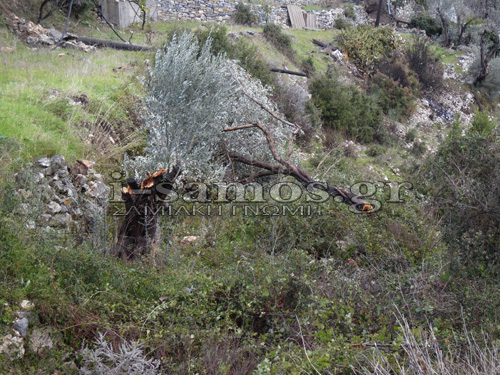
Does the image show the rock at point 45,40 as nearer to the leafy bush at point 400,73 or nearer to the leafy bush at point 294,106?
the leafy bush at point 294,106

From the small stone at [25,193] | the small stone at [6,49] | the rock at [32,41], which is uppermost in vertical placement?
the rock at [32,41]

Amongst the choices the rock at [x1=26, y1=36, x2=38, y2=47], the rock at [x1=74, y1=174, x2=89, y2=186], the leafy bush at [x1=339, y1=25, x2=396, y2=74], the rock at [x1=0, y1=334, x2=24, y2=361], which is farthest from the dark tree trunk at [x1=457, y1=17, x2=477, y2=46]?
the rock at [x1=0, y1=334, x2=24, y2=361]

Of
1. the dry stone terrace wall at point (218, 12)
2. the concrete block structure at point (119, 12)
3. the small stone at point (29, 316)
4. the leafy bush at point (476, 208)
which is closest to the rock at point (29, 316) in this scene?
the small stone at point (29, 316)

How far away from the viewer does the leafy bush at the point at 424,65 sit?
20109 mm

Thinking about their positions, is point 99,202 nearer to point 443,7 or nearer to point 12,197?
point 12,197

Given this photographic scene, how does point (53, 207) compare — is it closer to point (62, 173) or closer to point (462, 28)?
point (62, 173)

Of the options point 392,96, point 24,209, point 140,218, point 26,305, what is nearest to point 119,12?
point 392,96

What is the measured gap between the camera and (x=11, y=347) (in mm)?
2520

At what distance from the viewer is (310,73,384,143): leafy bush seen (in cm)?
1275

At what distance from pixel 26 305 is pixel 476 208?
12.2 ft

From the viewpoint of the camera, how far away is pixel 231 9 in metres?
20.8

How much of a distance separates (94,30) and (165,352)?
13.8 m

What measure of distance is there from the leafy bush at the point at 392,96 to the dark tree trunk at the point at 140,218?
13827 millimetres

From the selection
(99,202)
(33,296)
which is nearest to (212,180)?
(99,202)
